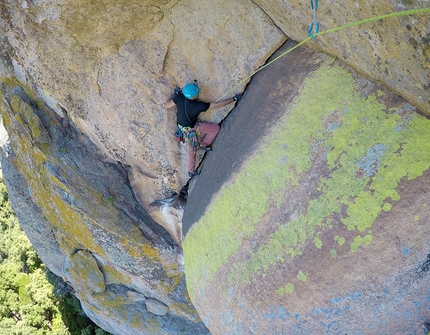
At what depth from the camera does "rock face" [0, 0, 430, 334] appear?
139 inches

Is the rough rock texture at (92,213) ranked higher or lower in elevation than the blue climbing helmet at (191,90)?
lower

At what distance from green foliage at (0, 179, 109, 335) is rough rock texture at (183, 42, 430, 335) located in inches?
361

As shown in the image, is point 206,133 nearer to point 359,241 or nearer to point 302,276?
point 302,276

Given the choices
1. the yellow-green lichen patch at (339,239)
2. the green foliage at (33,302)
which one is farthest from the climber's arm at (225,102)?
the green foliage at (33,302)

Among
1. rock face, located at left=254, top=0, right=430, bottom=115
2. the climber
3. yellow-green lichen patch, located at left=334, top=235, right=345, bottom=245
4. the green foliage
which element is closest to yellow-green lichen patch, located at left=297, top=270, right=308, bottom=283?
yellow-green lichen patch, located at left=334, top=235, right=345, bottom=245

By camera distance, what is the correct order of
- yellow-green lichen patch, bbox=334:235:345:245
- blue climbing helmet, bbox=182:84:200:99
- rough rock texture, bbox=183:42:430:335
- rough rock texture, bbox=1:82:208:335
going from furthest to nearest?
rough rock texture, bbox=1:82:208:335
blue climbing helmet, bbox=182:84:200:99
yellow-green lichen patch, bbox=334:235:345:245
rough rock texture, bbox=183:42:430:335

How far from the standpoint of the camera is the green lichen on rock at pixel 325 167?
3.49 m

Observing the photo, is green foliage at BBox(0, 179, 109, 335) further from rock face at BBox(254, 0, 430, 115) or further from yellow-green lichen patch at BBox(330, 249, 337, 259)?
rock face at BBox(254, 0, 430, 115)

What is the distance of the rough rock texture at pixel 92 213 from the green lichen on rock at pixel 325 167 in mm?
2416

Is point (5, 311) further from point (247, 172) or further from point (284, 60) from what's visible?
point (284, 60)

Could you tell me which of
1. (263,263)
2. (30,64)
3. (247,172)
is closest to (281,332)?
(263,263)

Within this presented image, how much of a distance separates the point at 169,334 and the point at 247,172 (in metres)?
5.52

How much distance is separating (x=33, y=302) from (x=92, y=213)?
8.35 meters

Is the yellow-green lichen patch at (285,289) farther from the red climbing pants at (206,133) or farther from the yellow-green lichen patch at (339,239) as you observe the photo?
the red climbing pants at (206,133)
